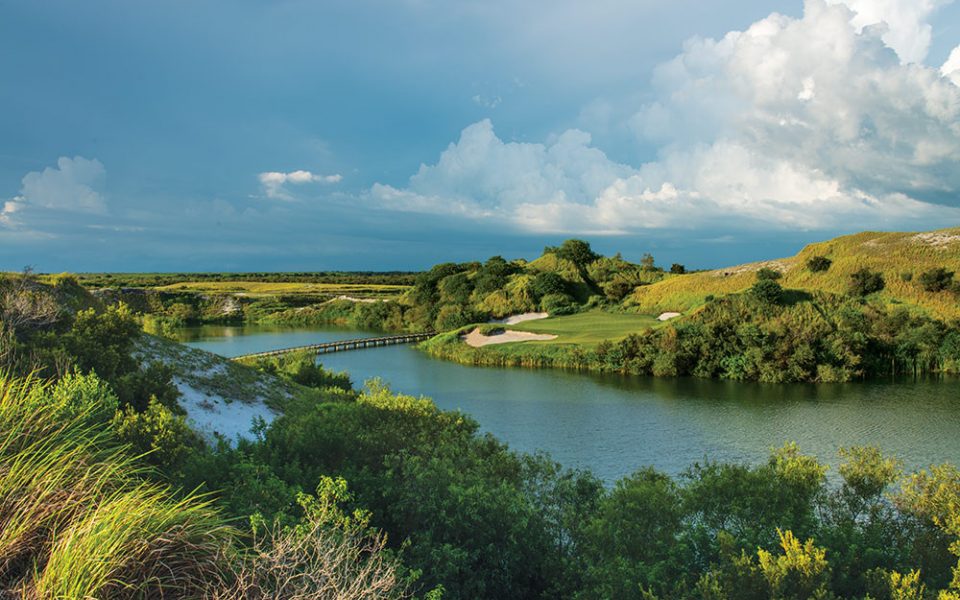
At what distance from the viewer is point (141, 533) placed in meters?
4.80

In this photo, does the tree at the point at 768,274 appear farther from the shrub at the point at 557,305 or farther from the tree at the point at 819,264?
the shrub at the point at 557,305

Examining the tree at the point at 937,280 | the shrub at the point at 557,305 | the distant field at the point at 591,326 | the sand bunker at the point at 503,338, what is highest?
the tree at the point at 937,280

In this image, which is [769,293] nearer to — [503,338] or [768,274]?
[768,274]

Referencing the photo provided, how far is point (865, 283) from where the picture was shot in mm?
50594

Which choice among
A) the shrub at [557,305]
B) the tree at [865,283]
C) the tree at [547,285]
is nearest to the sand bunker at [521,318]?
the shrub at [557,305]

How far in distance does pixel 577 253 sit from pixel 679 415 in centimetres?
5484

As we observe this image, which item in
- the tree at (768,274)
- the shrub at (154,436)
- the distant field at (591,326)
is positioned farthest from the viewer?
the tree at (768,274)

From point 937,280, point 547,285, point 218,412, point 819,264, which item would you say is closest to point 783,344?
point 937,280

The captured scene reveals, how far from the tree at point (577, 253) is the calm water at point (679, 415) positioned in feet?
124

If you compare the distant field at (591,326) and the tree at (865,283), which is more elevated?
the tree at (865,283)

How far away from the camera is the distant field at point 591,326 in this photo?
2115 inches

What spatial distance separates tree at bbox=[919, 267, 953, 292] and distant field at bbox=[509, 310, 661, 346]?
20.2 meters

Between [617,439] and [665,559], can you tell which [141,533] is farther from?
[617,439]

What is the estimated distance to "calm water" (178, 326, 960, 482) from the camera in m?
24.1
